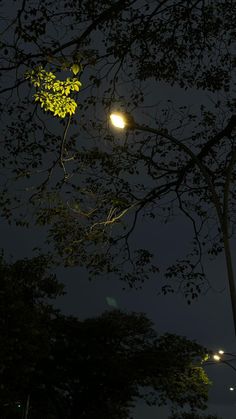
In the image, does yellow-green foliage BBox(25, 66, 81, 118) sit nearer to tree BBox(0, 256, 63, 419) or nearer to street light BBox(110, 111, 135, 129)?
street light BBox(110, 111, 135, 129)

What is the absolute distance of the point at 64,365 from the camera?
42375 millimetres

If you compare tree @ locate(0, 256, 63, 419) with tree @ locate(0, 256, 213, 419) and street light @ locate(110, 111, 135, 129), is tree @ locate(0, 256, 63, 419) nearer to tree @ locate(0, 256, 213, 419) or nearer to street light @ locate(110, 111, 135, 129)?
tree @ locate(0, 256, 213, 419)

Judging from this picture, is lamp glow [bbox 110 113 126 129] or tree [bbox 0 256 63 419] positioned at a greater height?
tree [bbox 0 256 63 419]

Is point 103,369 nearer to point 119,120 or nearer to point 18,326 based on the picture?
point 18,326

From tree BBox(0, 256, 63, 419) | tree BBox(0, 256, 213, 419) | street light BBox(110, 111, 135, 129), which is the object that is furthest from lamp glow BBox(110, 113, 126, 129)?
tree BBox(0, 256, 213, 419)

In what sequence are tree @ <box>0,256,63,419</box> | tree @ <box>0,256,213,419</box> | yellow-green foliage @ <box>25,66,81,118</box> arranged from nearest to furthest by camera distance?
1. yellow-green foliage @ <box>25,66,81,118</box>
2. tree @ <box>0,256,63,419</box>
3. tree @ <box>0,256,213,419</box>

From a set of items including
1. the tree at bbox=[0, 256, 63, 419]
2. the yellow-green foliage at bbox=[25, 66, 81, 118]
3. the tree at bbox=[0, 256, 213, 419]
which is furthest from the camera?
the tree at bbox=[0, 256, 213, 419]

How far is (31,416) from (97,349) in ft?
25.0

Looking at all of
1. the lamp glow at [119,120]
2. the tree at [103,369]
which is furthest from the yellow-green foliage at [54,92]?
the tree at [103,369]

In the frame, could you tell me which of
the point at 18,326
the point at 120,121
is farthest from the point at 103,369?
the point at 120,121

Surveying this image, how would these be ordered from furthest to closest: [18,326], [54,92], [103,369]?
[103,369] < [18,326] < [54,92]

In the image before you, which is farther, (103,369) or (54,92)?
(103,369)

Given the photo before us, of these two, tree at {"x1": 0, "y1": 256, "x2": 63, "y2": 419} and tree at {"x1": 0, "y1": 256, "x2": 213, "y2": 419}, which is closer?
tree at {"x1": 0, "y1": 256, "x2": 63, "y2": 419}

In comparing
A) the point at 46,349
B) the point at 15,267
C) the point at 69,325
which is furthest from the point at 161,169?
the point at 69,325
